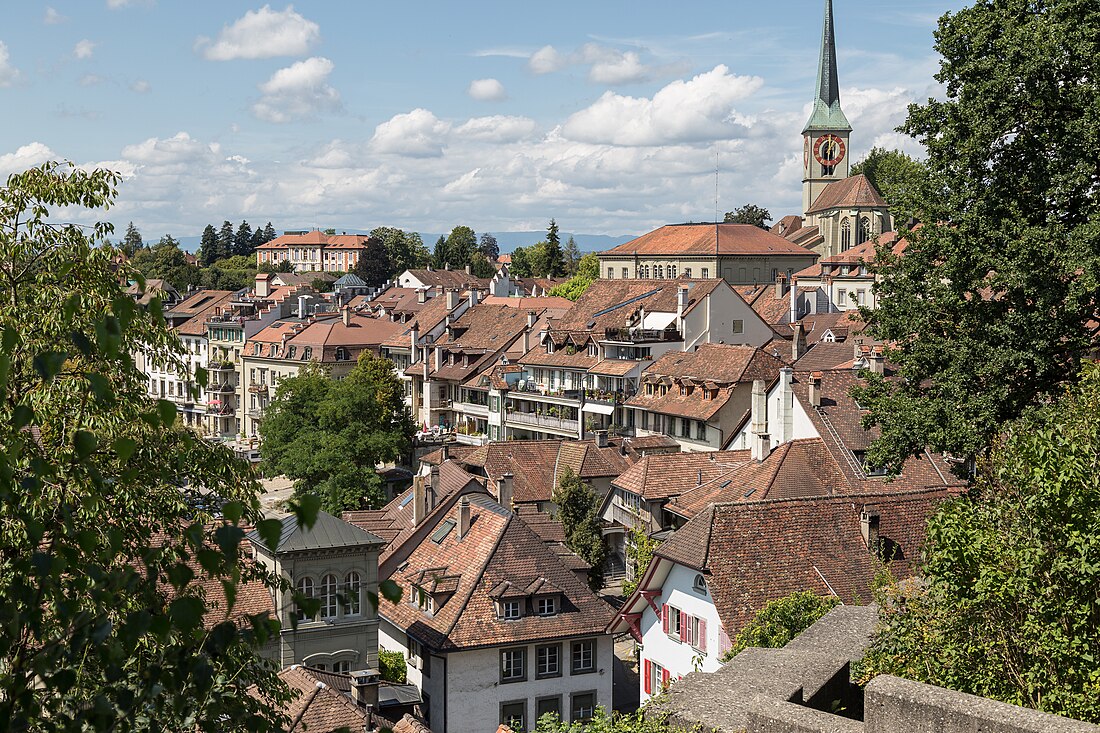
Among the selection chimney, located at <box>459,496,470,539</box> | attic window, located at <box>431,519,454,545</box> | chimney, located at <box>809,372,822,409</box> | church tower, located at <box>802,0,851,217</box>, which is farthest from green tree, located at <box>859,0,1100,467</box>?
church tower, located at <box>802,0,851,217</box>

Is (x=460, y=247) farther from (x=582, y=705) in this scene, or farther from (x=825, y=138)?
(x=582, y=705)

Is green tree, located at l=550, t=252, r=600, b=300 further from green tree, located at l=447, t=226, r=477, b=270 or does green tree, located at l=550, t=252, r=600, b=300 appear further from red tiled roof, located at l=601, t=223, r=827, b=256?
green tree, located at l=447, t=226, r=477, b=270

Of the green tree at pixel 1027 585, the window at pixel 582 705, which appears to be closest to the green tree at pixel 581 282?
the window at pixel 582 705

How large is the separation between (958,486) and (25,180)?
30.0 m

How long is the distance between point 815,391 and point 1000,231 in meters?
25.8

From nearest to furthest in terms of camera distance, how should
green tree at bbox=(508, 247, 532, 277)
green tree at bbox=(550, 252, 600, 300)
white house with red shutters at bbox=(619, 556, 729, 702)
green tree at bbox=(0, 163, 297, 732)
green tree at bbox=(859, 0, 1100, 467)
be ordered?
green tree at bbox=(0, 163, 297, 732) → green tree at bbox=(859, 0, 1100, 467) → white house with red shutters at bbox=(619, 556, 729, 702) → green tree at bbox=(550, 252, 600, 300) → green tree at bbox=(508, 247, 532, 277)

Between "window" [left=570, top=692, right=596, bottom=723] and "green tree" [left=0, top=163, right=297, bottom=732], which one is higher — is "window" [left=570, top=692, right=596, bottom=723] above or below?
below

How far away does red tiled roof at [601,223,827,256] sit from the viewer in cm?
12494

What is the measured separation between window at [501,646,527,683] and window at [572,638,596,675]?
5.20ft

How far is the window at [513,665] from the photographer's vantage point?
33.9 m

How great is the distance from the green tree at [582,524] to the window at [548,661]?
35.4 ft

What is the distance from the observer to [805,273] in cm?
12062

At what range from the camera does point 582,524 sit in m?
46.5

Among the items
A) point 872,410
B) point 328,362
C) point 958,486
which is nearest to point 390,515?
point 958,486
